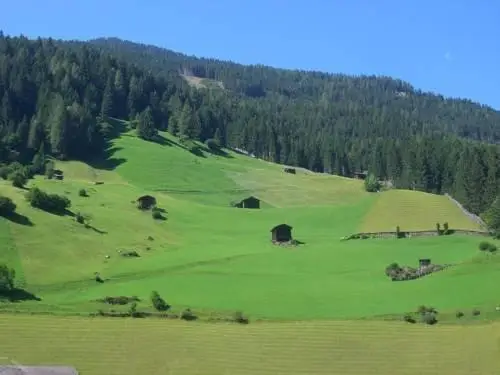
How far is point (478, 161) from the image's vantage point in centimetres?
12962

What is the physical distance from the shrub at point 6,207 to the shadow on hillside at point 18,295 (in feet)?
63.3

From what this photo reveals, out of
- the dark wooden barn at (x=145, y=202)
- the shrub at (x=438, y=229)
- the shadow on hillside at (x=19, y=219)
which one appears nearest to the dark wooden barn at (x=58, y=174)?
the dark wooden barn at (x=145, y=202)

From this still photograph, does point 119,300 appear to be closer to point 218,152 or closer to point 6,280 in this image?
point 6,280

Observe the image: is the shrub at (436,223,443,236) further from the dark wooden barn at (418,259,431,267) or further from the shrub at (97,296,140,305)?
the shrub at (97,296,140,305)

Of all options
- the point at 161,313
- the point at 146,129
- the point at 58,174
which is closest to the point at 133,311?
the point at 161,313

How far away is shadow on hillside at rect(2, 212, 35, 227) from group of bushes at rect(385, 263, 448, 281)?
122 ft

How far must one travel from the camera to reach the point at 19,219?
75625 millimetres

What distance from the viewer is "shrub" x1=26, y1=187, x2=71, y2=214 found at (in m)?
81.7

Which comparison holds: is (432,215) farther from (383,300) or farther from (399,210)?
(383,300)

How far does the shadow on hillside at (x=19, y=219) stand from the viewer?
74.8 meters

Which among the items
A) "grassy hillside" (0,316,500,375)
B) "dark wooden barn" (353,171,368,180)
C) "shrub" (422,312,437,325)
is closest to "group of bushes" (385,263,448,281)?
"shrub" (422,312,437,325)

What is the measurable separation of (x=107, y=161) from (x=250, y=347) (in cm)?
11359

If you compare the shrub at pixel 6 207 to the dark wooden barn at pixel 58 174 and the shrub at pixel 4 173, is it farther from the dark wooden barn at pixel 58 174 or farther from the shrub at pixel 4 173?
the dark wooden barn at pixel 58 174

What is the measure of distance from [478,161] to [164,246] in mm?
70455
